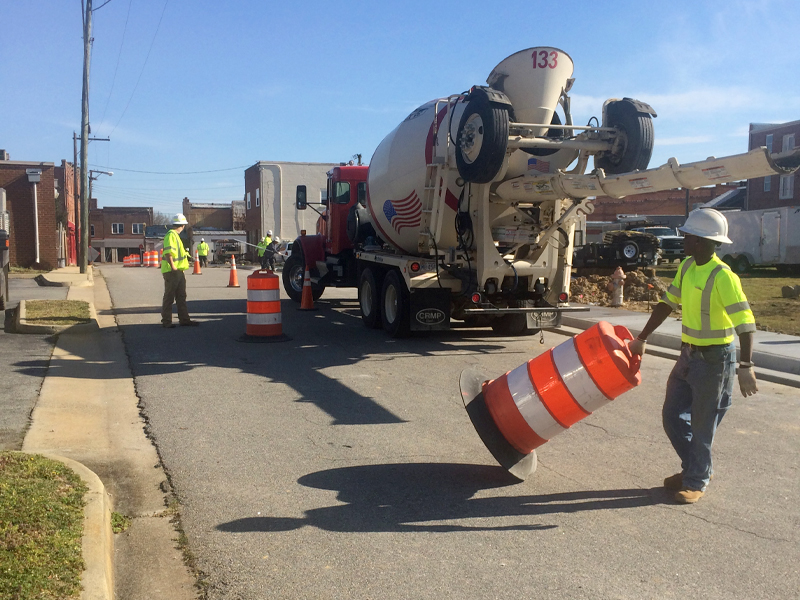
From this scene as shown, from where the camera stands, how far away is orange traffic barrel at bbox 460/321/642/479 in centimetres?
483

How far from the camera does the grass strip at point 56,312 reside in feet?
41.3

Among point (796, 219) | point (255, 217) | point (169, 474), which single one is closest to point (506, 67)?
point (169, 474)

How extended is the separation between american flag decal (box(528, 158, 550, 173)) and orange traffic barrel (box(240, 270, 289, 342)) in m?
4.05

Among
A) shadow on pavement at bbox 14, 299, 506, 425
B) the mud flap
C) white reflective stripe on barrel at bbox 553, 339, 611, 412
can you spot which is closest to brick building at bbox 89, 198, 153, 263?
shadow on pavement at bbox 14, 299, 506, 425

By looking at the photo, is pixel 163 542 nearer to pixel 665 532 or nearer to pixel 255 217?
pixel 665 532

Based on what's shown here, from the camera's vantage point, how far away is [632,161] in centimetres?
957

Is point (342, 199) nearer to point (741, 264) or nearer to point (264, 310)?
point (264, 310)

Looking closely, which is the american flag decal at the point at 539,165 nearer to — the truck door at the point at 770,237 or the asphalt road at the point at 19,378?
the asphalt road at the point at 19,378

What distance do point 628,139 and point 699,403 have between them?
18.0ft

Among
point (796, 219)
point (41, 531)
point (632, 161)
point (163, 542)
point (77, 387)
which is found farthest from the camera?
point (796, 219)

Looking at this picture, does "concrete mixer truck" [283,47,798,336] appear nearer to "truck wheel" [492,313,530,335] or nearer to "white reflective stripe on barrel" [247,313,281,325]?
"truck wheel" [492,313,530,335]

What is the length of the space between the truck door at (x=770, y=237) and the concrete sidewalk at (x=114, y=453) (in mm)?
24975

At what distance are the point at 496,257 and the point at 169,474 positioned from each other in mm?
6114

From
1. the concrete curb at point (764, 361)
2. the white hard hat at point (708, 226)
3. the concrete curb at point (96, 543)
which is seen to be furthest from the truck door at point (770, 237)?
the concrete curb at point (96, 543)
